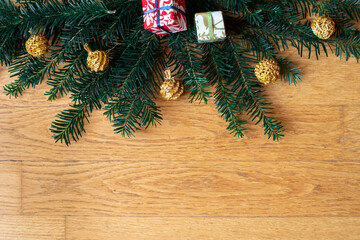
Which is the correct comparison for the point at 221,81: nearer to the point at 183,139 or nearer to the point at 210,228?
the point at 183,139

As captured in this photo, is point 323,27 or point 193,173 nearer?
point 323,27

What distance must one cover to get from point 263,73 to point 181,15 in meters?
0.22

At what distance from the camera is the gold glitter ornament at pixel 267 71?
0.69 metres

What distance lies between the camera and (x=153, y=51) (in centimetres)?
72

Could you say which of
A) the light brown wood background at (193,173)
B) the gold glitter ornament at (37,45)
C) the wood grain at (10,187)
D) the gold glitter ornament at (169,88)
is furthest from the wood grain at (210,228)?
the gold glitter ornament at (37,45)

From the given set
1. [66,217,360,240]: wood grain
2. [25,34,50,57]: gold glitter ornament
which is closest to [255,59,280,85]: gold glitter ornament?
[66,217,360,240]: wood grain

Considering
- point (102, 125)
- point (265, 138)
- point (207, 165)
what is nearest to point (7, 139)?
point (102, 125)

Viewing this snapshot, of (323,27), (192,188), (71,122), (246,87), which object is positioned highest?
(323,27)

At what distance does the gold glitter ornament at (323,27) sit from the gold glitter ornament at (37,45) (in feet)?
2.04

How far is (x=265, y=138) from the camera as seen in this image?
2.48 ft

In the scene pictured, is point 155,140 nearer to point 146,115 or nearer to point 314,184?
point 146,115

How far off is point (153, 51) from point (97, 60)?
13 cm

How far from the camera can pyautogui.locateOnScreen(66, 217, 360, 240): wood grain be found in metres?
0.75

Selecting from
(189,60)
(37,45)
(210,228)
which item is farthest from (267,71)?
(37,45)
